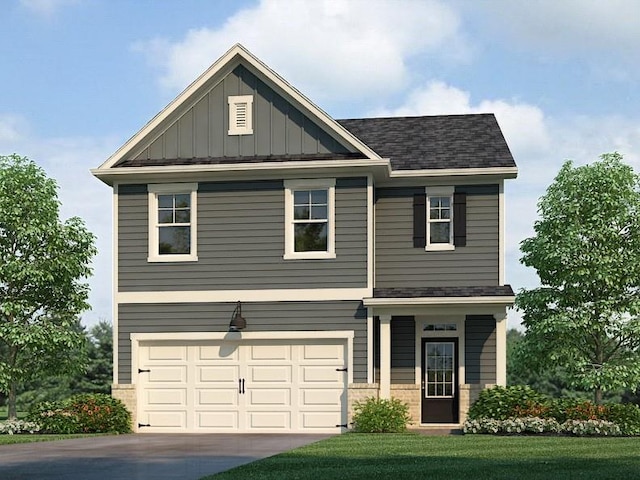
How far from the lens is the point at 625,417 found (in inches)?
919

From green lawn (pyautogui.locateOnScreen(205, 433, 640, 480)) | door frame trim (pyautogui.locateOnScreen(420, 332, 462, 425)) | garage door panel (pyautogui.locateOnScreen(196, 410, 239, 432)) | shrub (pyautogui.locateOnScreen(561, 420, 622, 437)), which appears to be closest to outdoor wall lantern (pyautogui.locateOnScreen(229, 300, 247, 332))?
garage door panel (pyautogui.locateOnScreen(196, 410, 239, 432))

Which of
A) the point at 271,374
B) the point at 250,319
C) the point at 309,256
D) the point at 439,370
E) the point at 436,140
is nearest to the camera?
the point at 309,256

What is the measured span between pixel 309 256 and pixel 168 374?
4454 millimetres

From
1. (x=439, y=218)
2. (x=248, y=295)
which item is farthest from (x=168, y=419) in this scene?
(x=439, y=218)

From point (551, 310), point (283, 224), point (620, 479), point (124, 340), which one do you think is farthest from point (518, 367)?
point (620, 479)

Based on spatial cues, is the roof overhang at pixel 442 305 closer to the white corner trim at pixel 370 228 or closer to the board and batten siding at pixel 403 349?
the white corner trim at pixel 370 228

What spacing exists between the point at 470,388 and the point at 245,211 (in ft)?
22.6

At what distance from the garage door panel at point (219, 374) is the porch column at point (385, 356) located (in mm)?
3446

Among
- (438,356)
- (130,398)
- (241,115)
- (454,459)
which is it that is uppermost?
(241,115)

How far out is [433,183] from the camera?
87.1 feet

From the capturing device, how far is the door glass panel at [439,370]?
2669 cm

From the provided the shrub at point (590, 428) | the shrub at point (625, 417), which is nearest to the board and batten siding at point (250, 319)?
the shrub at point (590, 428)

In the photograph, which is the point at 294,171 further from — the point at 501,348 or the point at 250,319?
the point at 501,348

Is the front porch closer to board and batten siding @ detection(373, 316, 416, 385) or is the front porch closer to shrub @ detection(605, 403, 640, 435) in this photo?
board and batten siding @ detection(373, 316, 416, 385)
